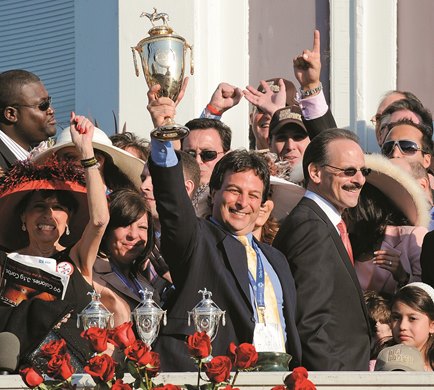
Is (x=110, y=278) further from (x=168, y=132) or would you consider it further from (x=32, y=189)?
(x=168, y=132)

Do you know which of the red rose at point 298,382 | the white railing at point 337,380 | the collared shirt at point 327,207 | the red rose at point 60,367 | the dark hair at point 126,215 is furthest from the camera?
the dark hair at point 126,215

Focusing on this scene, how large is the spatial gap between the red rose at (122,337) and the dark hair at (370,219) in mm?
3214

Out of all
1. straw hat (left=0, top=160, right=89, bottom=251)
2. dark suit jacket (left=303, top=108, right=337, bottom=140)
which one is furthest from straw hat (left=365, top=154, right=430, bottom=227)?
straw hat (left=0, top=160, right=89, bottom=251)

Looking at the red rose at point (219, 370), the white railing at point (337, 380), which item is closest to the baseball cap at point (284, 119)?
the white railing at point (337, 380)

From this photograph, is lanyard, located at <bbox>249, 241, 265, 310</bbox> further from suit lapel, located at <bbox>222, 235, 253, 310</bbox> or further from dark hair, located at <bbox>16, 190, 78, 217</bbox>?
dark hair, located at <bbox>16, 190, 78, 217</bbox>

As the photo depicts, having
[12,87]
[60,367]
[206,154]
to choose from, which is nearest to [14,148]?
[12,87]

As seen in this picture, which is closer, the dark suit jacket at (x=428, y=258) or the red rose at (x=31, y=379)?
the red rose at (x=31, y=379)

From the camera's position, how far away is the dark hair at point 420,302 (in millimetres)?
9391

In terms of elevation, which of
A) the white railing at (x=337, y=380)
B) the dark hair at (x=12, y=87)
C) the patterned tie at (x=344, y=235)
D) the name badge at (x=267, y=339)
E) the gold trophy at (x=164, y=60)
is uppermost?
the gold trophy at (x=164, y=60)

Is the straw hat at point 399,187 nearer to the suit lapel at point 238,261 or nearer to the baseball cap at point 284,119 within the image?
the baseball cap at point 284,119

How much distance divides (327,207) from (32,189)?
59.5 inches

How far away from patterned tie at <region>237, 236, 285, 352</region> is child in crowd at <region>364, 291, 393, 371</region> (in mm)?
1172

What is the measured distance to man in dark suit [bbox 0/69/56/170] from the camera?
1038 cm

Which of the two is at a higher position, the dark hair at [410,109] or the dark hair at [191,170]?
the dark hair at [410,109]
